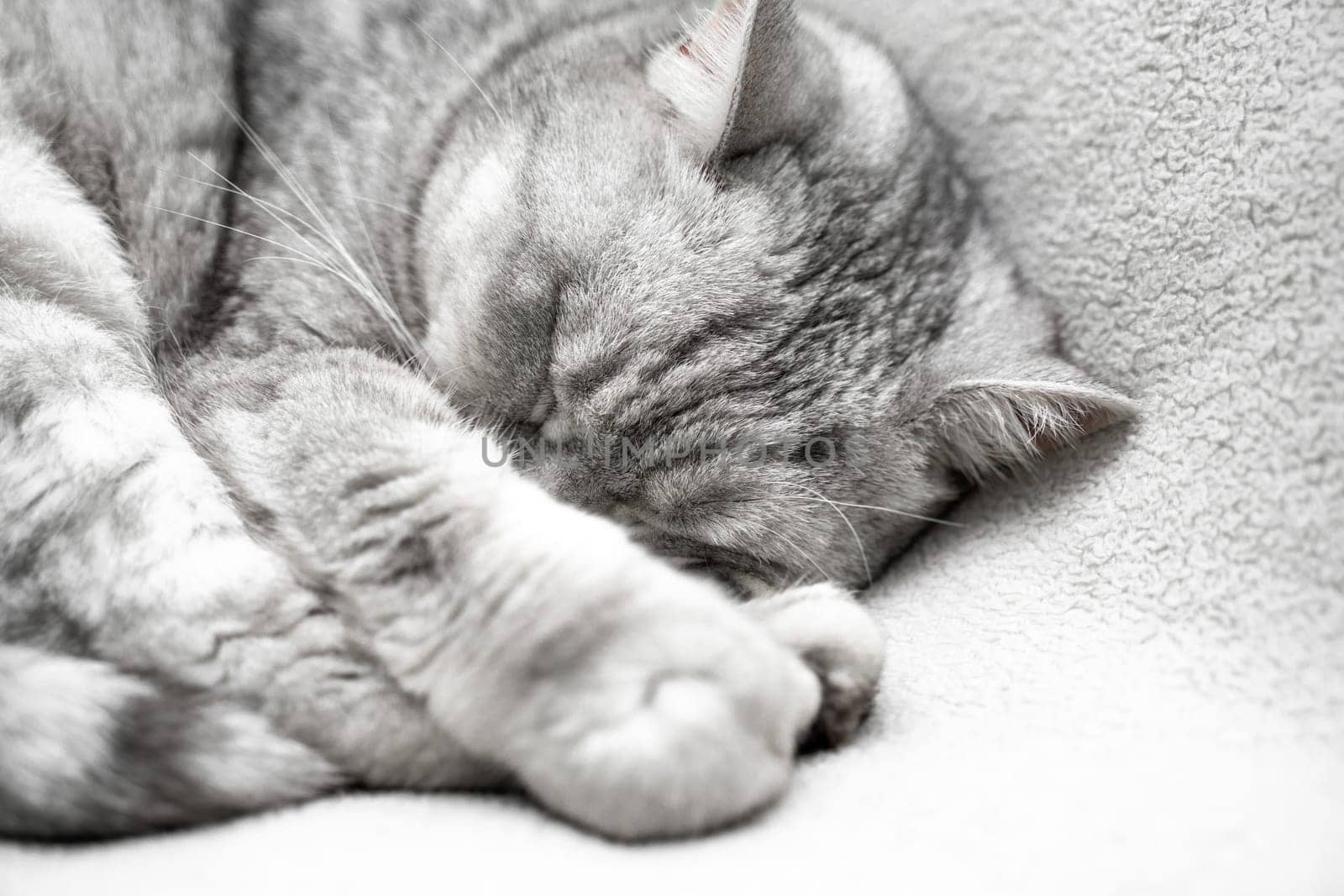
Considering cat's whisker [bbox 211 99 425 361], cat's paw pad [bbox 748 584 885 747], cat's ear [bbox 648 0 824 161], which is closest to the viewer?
cat's paw pad [bbox 748 584 885 747]

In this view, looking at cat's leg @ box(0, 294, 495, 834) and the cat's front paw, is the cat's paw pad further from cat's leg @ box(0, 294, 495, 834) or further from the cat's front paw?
cat's leg @ box(0, 294, 495, 834)

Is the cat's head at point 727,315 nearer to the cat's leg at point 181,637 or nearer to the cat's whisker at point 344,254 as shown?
the cat's whisker at point 344,254

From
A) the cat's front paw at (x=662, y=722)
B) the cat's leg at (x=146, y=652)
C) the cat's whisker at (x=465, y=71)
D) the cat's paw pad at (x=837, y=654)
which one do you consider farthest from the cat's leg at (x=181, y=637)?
the cat's whisker at (x=465, y=71)

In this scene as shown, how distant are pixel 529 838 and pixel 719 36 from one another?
2.72ft

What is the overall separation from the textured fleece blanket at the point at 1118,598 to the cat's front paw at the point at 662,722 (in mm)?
35

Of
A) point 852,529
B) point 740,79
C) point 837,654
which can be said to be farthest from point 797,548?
point 740,79

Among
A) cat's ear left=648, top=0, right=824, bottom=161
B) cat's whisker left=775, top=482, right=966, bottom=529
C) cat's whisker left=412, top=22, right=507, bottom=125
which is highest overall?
cat's ear left=648, top=0, right=824, bottom=161

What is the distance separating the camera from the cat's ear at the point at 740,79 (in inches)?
41.1

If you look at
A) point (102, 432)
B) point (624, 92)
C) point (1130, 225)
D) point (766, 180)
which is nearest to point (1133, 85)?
point (1130, 225)

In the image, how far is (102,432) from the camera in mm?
956

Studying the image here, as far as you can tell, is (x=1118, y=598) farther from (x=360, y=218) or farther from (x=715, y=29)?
(x=360, y=218)

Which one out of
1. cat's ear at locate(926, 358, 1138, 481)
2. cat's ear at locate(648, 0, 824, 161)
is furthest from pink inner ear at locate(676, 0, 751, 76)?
cat's ear at locate(926, 358, 1138, 481)

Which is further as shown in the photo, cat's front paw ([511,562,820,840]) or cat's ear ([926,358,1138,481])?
cat's ear ([926,358,1138,481])

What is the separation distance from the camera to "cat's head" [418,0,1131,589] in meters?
1.08
